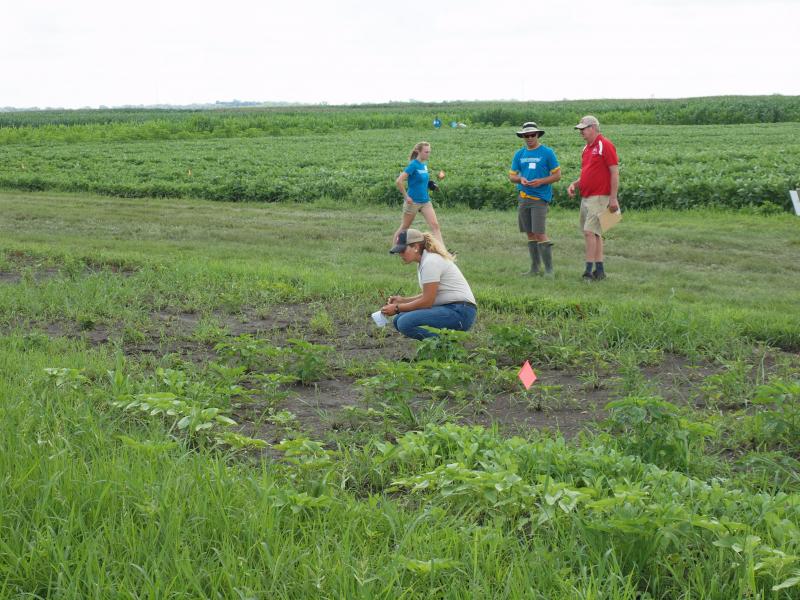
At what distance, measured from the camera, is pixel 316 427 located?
5336 millimetres

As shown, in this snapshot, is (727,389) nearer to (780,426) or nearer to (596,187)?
(780,426)

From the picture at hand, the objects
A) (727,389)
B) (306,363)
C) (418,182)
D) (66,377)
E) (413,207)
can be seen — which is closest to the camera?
(66,377)

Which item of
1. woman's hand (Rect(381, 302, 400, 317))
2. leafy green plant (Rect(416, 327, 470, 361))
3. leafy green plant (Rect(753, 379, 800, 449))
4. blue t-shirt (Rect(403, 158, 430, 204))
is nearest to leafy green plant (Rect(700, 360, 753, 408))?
leafy green plant (Rect(753, 379, 800, 449))

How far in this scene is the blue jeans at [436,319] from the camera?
7449 millimetres

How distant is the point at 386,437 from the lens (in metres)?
5.18

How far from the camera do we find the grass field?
10.6 ft

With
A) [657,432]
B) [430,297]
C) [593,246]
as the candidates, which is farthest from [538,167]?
[657,432]

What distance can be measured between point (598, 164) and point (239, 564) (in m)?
8.25

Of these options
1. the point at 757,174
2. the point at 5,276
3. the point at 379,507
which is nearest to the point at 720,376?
the point at 379,507

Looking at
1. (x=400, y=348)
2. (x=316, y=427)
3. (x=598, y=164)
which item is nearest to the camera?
(x=316, y=427)

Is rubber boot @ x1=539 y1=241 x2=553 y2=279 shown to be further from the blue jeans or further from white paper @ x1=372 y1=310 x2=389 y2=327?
white paper @ x1=372 y1=310 x2=389 y2=327

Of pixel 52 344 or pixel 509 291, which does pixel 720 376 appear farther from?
pixel 52 344

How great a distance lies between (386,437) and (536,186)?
21.0 ft

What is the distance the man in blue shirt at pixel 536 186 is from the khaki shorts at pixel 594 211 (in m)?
0.50
